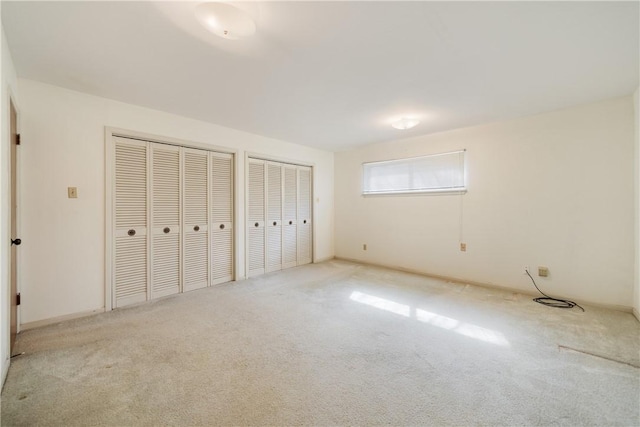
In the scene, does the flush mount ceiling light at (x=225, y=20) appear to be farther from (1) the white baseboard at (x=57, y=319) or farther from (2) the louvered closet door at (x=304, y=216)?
(2) the louvered closet door at (x=304, y=216)

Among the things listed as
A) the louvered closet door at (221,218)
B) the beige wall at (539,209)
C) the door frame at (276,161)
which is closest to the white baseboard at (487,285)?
the beige wall at (539,209)

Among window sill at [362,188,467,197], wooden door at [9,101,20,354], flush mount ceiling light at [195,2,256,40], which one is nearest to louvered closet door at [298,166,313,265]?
window sill at [362,188,467,197]

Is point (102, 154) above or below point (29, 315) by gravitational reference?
above

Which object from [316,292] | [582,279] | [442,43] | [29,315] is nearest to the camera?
[442,43]

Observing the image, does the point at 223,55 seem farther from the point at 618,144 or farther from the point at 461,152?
the point at 618,144

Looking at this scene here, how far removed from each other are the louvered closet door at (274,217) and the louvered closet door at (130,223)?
72.5 inches

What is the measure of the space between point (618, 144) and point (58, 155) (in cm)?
597

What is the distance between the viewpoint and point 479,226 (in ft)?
12.6

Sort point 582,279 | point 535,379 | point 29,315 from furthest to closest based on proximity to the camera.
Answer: point 582,279 < point 29,315 < point 535,379

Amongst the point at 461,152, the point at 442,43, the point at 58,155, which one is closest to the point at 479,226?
the point at 461,152

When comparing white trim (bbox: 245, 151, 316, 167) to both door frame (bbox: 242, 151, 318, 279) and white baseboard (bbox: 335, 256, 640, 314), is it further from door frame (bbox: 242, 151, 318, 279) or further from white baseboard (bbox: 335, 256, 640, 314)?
white baseboard (bbox: 335, 256, 640, 314)

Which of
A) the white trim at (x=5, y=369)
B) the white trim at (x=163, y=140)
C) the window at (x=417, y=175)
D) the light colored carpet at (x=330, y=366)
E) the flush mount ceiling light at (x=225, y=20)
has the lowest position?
the light colored carpet at (x=330, y=366)

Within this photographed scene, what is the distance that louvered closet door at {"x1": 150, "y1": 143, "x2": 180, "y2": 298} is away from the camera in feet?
10.7

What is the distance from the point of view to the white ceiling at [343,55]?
5.32 feet
